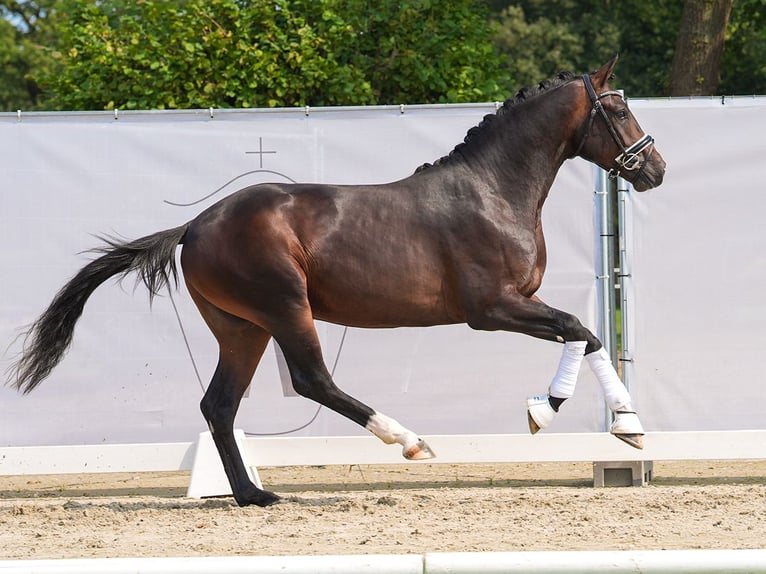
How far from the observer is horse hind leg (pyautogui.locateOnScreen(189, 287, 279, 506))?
19.0 feet

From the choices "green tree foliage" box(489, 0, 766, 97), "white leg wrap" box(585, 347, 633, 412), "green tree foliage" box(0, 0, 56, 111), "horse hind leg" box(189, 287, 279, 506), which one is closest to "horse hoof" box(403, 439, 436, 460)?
"horse hind leg" box(189, 287, 279, 506)

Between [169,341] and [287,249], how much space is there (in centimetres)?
155

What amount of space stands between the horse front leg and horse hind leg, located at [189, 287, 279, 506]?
1.23 m

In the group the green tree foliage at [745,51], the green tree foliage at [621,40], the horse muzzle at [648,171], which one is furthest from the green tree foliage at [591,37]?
the horse muzzle at [648,171]

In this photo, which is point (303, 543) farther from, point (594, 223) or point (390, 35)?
point (390, 35)

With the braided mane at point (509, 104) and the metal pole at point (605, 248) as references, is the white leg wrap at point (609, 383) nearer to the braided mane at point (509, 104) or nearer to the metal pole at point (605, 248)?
the metal pole at point (605, 248)

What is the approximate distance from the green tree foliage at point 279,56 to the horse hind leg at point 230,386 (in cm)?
410

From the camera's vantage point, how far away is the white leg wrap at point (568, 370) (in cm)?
548

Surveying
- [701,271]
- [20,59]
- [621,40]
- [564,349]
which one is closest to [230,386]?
[564,349]

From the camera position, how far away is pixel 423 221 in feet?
18.2

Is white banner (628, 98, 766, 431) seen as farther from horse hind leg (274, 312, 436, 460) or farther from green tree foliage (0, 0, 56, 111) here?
green tree foliage (0, 0, 56, 111)

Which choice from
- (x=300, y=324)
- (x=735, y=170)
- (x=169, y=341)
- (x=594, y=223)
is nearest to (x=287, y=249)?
(x=300, y=324)

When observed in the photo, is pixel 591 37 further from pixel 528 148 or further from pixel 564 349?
pixel 564 349

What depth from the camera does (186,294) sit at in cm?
680
